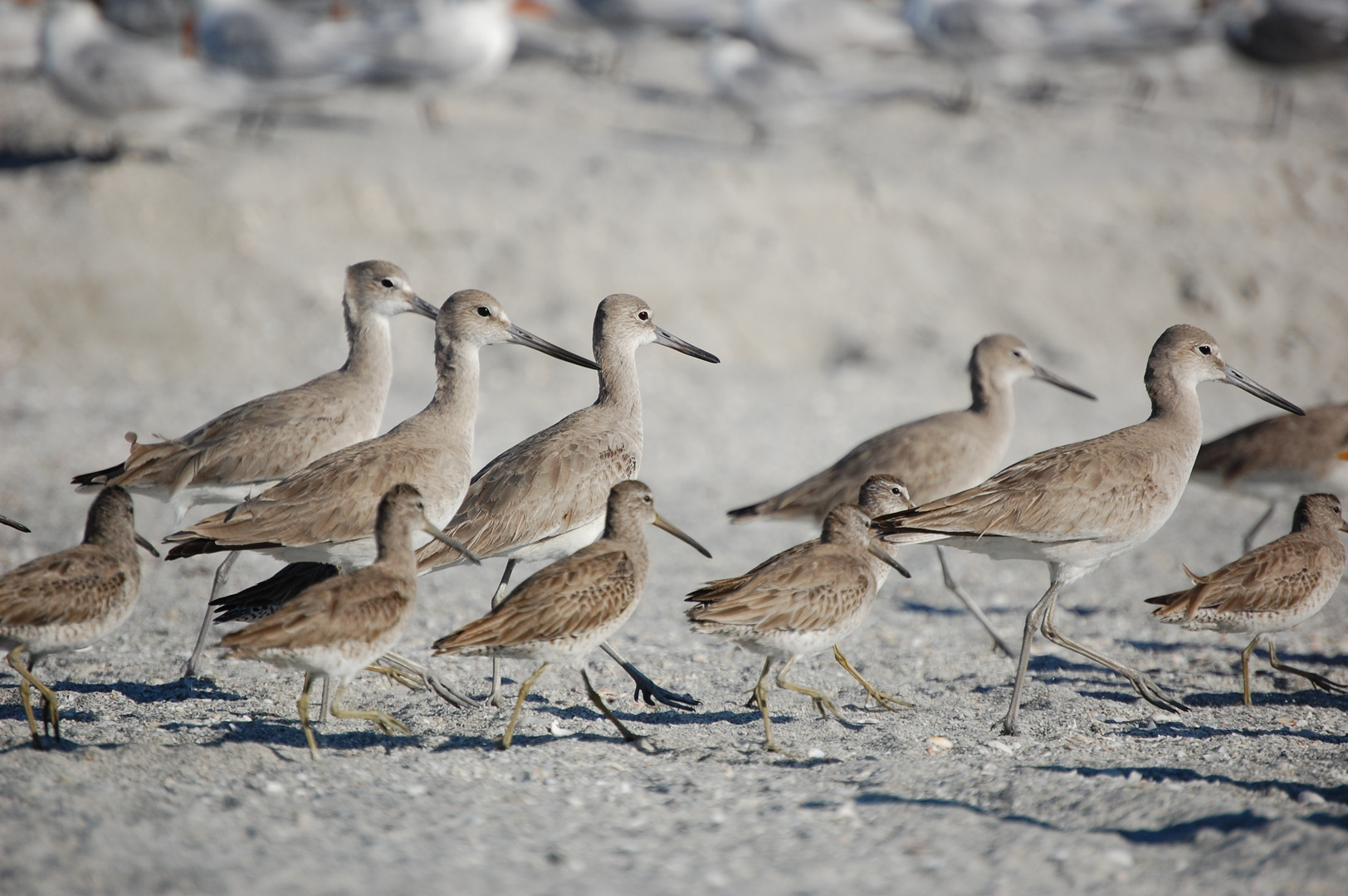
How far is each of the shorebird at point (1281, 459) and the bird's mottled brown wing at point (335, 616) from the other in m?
5.87

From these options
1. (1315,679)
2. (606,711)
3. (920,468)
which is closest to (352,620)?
(606,711)

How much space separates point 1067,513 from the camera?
5.93 meters

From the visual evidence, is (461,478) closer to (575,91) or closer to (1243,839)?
(1243,839)

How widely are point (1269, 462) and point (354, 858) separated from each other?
690 cm

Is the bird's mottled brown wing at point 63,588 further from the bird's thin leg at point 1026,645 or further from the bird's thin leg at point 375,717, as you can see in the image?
the bird's thin leg at point 1026,645

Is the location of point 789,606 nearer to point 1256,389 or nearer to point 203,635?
point 203,635

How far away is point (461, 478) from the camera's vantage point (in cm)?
618

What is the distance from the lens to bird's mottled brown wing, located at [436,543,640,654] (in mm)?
4910

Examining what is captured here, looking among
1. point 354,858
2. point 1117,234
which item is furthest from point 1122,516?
point 1117,234

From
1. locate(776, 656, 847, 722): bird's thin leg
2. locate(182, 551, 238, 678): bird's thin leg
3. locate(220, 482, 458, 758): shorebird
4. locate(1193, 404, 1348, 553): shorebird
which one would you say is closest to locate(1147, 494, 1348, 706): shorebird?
locate(776, 656, 847, 722): bird's thin leg

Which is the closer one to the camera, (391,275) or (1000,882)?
(1000,882)

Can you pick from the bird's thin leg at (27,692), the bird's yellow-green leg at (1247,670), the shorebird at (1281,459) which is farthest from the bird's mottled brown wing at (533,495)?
the shorebird at (1281,459)

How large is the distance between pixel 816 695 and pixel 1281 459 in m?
4.55

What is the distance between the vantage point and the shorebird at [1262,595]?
6039 mm
